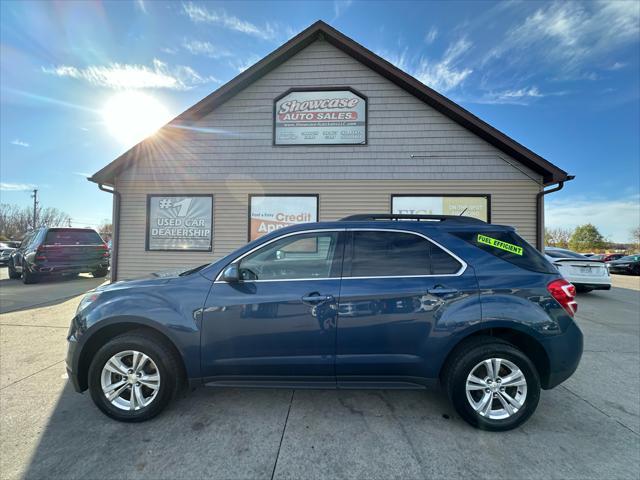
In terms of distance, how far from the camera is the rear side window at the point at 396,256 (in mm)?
2580

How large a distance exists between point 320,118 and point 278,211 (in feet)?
8.21

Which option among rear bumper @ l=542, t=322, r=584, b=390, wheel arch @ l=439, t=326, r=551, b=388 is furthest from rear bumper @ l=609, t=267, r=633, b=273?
wheel arch @ l=439, t=326, r=551, b=388

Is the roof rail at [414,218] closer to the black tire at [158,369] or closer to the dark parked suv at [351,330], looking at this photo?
the dark parked suv at [351,330]

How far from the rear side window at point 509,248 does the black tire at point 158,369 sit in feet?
9.31

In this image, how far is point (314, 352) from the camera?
249 centimetres

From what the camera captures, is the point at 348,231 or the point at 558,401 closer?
the point at 348,231

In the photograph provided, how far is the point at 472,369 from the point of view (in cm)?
249

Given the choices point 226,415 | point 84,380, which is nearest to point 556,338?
point 226,415

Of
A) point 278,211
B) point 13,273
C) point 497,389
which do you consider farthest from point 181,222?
point 13,273

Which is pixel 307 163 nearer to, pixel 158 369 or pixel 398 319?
pixel 398 319

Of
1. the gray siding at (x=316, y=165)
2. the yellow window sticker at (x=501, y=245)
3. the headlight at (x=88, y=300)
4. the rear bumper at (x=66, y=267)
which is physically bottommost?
the rear bumper at (x=66, y=267)

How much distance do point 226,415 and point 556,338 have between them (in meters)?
2.99

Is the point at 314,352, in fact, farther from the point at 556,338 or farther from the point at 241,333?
the point at 556,338

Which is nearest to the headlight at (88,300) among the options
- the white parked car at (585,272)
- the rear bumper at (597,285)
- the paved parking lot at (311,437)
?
the paved parking lot at (311,437)
